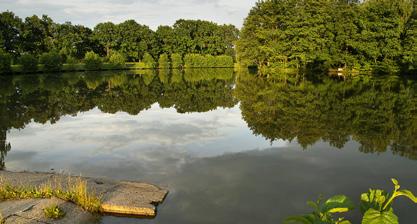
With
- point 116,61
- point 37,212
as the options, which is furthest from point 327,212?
point 116,61

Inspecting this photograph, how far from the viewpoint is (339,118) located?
71.8ft

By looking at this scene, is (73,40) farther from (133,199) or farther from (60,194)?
(133,199)

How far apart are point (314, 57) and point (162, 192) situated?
199ft

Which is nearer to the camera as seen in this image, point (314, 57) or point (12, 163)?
point (12, 163)

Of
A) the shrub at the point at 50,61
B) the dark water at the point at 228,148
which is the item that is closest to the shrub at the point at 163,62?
the shrub at the point at 50,61

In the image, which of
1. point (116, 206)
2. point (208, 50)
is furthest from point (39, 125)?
point (208, 50)

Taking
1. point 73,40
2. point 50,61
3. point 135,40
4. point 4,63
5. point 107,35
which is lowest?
point 4,63

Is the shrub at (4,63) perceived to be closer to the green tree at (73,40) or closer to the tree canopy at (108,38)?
the tree canopy at (108,38)

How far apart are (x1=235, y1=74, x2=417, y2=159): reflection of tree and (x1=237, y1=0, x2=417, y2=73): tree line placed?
95.7 ft

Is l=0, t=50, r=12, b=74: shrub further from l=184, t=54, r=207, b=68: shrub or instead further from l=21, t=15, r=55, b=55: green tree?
l=184, t=54, r=207, b=68: shrub

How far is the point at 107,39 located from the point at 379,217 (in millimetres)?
106066

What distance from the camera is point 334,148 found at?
611 inches

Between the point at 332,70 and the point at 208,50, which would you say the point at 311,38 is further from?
the point at 208,50

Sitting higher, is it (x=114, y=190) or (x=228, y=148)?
(x=114, y=190)
